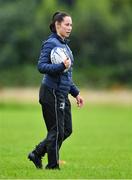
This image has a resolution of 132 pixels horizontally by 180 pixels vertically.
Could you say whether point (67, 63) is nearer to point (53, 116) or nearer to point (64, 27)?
point (64, 27)

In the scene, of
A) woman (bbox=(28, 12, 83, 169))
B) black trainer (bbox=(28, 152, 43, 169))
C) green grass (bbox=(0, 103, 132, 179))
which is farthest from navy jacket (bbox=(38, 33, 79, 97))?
green grass (bbox=(0, 103, 132, 179))

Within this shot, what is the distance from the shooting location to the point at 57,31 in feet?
40.8

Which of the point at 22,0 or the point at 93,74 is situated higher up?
the point at 22,0

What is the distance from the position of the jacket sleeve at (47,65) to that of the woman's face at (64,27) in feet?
0.86

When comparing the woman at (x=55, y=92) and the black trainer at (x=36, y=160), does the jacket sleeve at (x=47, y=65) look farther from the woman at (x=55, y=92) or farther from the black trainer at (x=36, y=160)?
the black trainer at (x=36, y=160)

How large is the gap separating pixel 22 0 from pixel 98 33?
11.6 metres

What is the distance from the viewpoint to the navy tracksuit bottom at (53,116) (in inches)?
482

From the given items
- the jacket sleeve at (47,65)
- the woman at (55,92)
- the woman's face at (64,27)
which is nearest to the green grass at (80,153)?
the woman at (55,92)

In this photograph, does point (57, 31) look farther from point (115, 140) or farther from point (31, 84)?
point (31, 84)

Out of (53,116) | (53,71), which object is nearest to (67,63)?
(53,71)

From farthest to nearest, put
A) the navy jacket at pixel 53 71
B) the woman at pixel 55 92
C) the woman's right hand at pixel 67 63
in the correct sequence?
1. the woman at pixel 55 92
2. the navy jacket at pixel 53 71
3. the woman's right hand at pixel 67 63

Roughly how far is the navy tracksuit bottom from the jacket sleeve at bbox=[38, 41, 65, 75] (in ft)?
1.04

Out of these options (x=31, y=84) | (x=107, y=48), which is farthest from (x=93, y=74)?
(x=31, y=84)

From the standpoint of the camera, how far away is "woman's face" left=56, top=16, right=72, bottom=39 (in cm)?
1232
